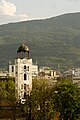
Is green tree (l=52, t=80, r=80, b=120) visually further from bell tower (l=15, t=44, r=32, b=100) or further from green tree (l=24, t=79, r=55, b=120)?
bell tower (l=15, t=44, r=32, b=100)

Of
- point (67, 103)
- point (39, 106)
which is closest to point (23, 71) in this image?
point (39, 106)

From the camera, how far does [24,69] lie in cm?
6944

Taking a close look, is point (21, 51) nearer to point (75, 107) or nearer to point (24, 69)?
point (24, 69)

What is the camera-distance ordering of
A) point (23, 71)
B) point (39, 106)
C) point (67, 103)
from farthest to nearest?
point (23, 71)
point (39, 106)
point (67, 103)

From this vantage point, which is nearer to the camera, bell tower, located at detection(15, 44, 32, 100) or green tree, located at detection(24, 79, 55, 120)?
green tree, located at detection(24, 79, 55, 120)

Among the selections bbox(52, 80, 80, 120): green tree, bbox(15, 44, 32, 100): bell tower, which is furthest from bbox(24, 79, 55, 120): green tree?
bbox(15, 44, 32, 100): bell tower

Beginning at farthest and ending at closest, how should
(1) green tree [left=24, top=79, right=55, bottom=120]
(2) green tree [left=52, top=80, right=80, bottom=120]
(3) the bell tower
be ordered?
(3) the bell tower, (2) green tree [left=52, top=80, right=80, bottom=120], (1) green tree [left=24, top=79, right=55, bottom=120]

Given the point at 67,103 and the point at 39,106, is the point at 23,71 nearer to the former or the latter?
the point at 39,106

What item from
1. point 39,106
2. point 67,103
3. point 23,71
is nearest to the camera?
→ point 67,103

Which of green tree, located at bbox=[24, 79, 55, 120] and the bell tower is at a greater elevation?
the bell tower

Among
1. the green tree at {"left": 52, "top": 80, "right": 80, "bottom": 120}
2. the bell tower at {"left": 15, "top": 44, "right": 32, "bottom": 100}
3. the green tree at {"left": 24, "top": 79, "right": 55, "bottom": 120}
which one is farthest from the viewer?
the bell tower at {"left": 15, "top": 44, "right": 32, "bottom": 100}

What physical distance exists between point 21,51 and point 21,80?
14.1ft

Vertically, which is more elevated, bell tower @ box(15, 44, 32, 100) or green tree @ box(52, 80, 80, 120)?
bell tower @ box(15, 44, 32, 100)

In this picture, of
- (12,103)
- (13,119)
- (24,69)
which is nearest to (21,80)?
(24,69)
